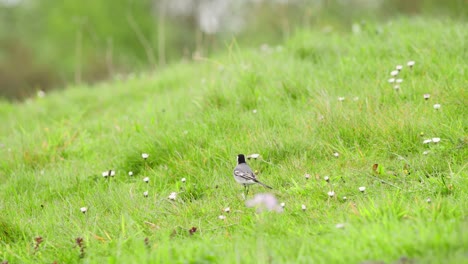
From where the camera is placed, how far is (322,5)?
9.21 m

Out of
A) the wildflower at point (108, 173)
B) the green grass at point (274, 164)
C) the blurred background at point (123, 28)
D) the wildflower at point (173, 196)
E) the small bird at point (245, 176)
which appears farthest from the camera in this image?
the blurred background at point (123, 28)

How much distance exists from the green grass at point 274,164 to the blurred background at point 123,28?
228 cm

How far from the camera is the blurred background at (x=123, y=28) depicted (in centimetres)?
1043

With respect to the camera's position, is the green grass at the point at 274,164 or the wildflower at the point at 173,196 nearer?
the green grass at the point at 274,164

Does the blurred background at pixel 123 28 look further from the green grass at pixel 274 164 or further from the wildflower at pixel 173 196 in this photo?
the wildflower at pixel 173 196

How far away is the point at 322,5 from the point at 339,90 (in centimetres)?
434

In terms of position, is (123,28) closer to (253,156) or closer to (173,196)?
(253,156)

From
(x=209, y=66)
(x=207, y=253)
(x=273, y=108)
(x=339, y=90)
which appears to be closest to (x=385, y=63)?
(x=339, y=90)

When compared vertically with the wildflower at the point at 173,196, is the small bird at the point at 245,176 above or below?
above

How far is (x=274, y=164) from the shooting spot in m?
4.31

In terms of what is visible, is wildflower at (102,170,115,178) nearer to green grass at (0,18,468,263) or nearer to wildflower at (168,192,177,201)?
green grass at (0,18,468,263)

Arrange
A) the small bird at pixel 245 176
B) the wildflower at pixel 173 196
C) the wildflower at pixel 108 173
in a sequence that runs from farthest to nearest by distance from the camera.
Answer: the wildflower at pixel 108 173 → the wildflower at pixel 173 196 → the small bird at pixel 245 176

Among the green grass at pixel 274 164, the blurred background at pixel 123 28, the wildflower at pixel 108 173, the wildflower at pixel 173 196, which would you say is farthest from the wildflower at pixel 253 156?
the blurred background at pixel 123 28

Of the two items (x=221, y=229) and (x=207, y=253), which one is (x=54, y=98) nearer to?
(x=221, y=229)
